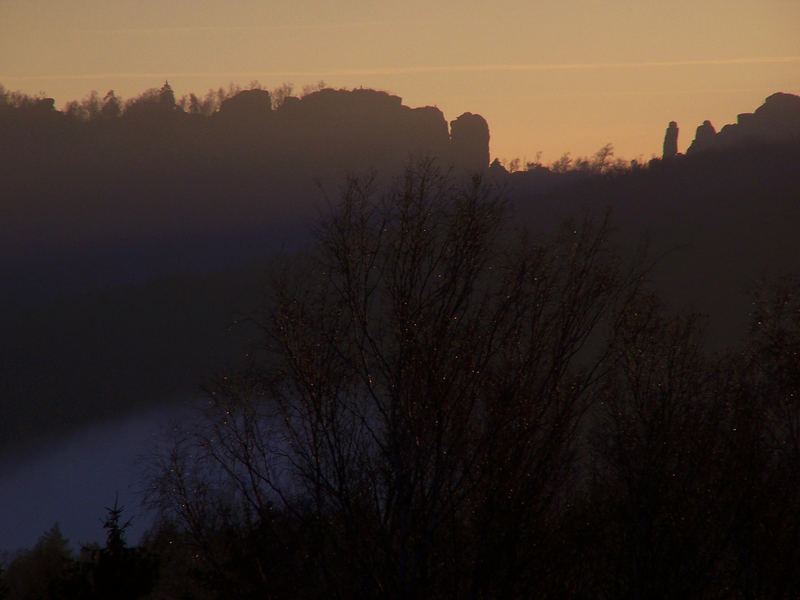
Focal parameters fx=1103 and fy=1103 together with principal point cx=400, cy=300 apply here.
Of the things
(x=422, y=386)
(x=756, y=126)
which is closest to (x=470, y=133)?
(x=756, y=126)

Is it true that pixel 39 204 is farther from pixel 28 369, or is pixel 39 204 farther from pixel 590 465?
pixel 590 465

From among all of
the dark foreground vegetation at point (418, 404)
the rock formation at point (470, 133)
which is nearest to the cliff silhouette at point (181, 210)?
the rock formation at point (470, 133)

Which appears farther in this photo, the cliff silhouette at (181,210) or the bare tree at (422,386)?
the cliff silhouette at (181,210)

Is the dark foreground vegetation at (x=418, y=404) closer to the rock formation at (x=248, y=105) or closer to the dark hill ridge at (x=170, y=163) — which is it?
the dark hill ridge at (x=170, y=163)

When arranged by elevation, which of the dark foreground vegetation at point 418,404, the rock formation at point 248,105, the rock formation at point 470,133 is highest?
the rock formation at point 248,105

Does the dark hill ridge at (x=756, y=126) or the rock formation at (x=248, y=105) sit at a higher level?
the rock formation at (x=248, y=105)

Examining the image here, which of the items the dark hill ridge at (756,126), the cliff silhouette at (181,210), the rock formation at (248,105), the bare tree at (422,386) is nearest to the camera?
the bare tree at (422,386)

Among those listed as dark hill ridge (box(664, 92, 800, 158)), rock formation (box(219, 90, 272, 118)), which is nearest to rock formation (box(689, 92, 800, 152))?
dark hill ridge (box(664, 92, 800, 158))

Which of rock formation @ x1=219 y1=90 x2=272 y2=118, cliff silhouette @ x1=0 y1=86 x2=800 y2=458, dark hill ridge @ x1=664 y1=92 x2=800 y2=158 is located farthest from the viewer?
rock formation @ x1=219 y1=90 x2=272 y2=118

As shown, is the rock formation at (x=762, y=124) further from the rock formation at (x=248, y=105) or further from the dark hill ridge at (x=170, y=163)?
the rock formation at (x=248, y=105)

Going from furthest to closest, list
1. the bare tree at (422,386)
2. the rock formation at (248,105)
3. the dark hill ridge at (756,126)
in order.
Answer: the rock formation at (248,105) → the dark hill ridge at (756,126) → the bare tree at (422,386)

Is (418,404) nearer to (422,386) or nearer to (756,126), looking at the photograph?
(422,386)

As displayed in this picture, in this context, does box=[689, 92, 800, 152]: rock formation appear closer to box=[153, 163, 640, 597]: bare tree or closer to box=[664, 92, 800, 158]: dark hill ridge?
box=[664, 92, 800, 158]: dark hill ridge

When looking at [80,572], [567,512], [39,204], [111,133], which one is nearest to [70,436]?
[39,204]
